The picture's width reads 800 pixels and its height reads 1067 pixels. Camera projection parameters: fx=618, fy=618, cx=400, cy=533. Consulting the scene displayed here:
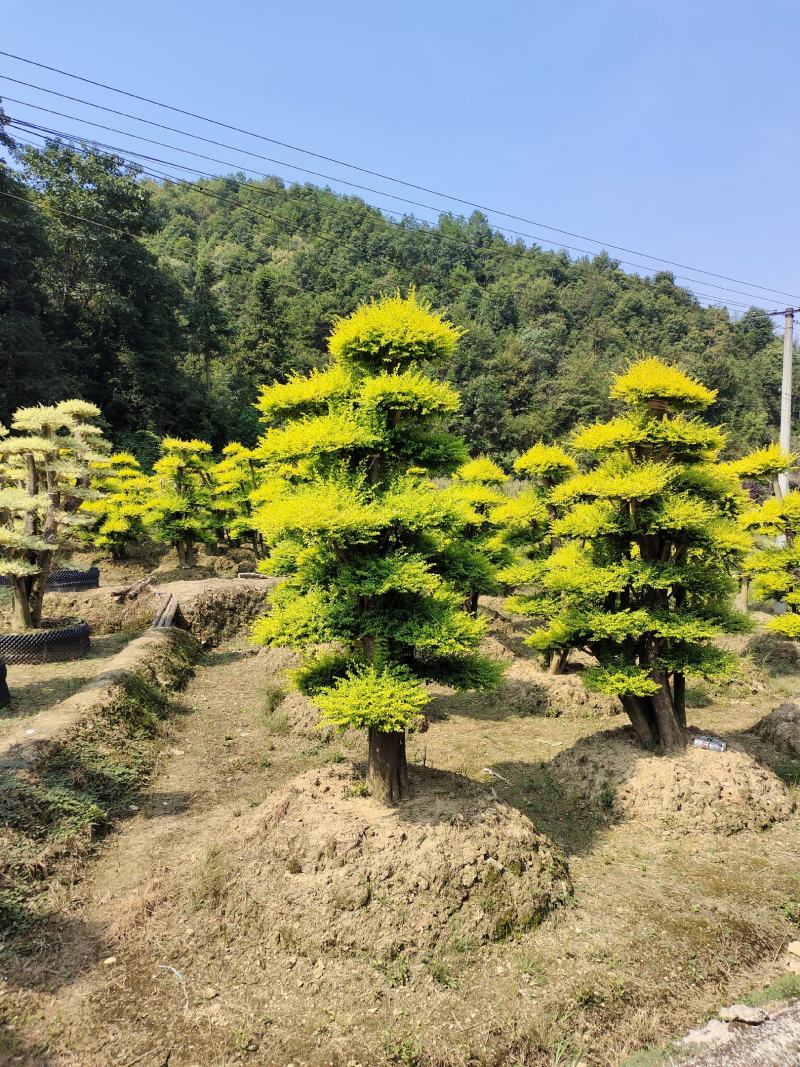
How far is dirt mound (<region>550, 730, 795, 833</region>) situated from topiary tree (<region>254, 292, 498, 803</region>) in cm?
358

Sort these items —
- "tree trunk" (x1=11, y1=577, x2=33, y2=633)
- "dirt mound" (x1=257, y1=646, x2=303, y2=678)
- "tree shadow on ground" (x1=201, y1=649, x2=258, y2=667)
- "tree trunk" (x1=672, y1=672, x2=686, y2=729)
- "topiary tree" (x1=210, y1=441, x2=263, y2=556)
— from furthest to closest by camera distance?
"topiary tree" (x1=210, y1=441, x2=263, y2=556) < "tree shadow on ground" (x1=201, y1=649, x2=258, y2=667) < "dirt mound" (x1=257, y1=646, x2=303, y2=678) < "tree trunk" (x1=11, y1=577, x2=33, y2=633) < "tree trunk" (x1=672, y1=672, x2=686, y2=729)

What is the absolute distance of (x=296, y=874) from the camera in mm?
7309

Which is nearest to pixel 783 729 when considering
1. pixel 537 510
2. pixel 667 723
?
pixel 667 723

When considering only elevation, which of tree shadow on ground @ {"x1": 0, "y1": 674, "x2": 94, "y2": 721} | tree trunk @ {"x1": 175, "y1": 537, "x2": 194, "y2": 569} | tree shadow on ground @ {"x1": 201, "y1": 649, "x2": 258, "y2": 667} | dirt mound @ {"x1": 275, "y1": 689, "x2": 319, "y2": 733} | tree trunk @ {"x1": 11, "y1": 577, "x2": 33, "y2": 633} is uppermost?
tree trunk @ {"x1": 175, "y1": 537, "x2": 194, "y2": 569}

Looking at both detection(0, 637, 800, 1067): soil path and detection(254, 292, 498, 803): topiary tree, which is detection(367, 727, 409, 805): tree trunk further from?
detection(0, 637, 800, 1067): soil path

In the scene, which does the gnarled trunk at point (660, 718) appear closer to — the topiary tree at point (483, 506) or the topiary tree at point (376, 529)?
the topiary tree at point (376, 529)

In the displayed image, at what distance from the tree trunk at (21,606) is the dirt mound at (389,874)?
11.4 meters

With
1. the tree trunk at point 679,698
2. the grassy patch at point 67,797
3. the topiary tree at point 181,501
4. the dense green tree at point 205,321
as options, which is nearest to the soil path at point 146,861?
the grassy patch at point 67,797

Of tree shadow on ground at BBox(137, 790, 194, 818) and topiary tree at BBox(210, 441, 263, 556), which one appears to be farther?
topiary tree at BBox(210, 441, 263, 556)

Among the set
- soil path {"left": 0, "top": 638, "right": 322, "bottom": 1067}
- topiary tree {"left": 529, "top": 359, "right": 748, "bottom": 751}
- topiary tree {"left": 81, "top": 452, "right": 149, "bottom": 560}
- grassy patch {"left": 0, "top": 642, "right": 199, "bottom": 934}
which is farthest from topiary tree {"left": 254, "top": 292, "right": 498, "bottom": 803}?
topiary tree {"left": 81, "top": 452, "right": 149, "bottom": 560}

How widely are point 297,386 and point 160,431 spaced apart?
3461 centimetres

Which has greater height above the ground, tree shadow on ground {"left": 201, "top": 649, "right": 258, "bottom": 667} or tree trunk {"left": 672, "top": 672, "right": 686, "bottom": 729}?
tree trunk {"left": 672, "top": 672, "right": 686, "bottom": 729}

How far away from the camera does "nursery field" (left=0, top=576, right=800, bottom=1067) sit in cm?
567

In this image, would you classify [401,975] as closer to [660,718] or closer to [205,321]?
[660,718]
